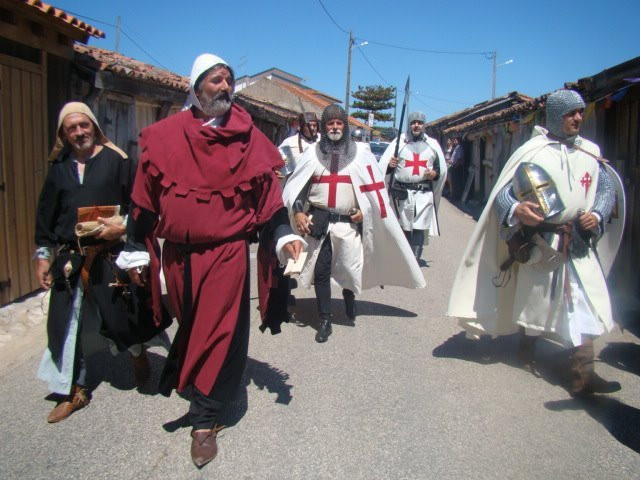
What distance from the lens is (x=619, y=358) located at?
181 inches

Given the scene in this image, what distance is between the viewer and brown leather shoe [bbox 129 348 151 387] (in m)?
3.91

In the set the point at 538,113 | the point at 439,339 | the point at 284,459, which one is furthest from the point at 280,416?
the point at 538,113

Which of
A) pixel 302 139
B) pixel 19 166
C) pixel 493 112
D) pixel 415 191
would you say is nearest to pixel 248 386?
pixel 19 166

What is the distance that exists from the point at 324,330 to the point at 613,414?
7.37ft

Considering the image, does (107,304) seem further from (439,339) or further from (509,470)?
(439,339)

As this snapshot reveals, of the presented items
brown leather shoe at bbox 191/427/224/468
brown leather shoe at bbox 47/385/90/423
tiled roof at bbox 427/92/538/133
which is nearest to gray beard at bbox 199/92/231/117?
brown leather shoe at bbox 191/427/224/468

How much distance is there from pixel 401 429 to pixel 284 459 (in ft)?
2.41

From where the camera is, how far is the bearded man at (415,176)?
7.75m

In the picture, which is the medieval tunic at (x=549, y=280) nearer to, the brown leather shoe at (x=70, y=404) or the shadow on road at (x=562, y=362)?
the shadow on road at (x=562, y=362)

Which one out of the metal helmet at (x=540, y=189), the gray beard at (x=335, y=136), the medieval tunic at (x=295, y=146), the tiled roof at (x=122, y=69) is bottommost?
the metal helmet at (x=540, y=189)

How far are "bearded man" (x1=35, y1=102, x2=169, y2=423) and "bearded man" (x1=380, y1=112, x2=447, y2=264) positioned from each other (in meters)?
4.73

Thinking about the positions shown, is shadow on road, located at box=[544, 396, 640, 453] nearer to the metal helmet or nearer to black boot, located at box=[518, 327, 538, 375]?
black boot, located at box=[518, 327, 538, 375]

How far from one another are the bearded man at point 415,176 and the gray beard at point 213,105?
4.82 metres

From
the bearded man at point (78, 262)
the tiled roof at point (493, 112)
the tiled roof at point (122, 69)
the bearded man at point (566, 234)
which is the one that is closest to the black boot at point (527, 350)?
the bearded man at point (566, 234)
